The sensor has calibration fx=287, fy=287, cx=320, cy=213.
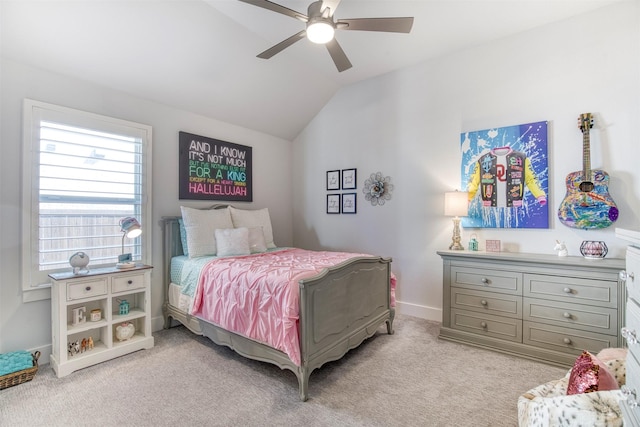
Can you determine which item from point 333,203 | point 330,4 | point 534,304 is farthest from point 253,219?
point 534,304

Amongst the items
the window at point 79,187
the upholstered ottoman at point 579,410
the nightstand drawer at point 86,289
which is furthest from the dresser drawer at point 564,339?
the window at point 79,187

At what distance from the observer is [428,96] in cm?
348

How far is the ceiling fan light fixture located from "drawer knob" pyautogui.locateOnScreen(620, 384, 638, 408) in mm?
2221

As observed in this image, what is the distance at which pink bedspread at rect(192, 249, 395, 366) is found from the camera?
1980 millimetres

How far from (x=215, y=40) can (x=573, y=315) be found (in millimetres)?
4058

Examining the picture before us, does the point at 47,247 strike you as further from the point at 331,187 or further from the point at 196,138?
the point at 331,187

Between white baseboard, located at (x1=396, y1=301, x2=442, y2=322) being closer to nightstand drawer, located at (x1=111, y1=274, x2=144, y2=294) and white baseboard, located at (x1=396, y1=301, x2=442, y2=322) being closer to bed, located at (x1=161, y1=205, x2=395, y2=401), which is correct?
bed, located at (x1=161, y1=205, x2=395, y2=401)

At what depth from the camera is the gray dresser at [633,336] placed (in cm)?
74

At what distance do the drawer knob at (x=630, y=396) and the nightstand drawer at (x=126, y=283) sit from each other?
10.3ft

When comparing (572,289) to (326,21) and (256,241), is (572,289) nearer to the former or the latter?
(326,21)

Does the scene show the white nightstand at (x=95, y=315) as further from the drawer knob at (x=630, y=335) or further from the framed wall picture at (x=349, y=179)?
the drawer knob at (x=630, y=335)

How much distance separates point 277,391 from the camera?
80.7 inches

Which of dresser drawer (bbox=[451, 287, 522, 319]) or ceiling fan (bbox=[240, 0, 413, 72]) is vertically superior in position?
ceiling fan (bbox=[240, 0, 413, 72])

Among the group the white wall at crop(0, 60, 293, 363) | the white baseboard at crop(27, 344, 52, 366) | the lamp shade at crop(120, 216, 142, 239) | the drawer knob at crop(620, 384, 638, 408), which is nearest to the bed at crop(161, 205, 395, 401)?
the white wall at crop(0, 60, 293, 363)
